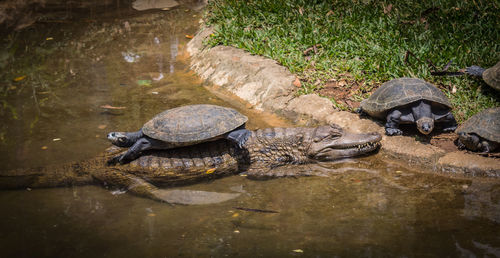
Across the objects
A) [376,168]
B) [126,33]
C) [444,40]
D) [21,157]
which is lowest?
[21,157]

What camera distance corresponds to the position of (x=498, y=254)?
347 centimetres

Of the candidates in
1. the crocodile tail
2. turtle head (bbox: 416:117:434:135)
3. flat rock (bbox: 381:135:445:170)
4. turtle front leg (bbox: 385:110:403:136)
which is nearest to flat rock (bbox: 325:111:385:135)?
turtle front leg (bbox: 385:110:403:136)

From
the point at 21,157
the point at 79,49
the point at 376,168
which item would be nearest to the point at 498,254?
the point at 376,168

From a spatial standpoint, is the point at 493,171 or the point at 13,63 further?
the point at 13,63

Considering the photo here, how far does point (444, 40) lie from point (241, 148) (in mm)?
4501

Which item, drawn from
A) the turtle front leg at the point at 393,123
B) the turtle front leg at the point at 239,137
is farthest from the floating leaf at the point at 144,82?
the turtle front leg at the point at 393,123

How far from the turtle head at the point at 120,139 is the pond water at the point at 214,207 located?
564 millimetres

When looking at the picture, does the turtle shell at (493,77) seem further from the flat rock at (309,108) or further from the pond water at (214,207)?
the flat rock at (309,108)

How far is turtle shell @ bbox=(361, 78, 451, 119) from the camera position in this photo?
5.34 meters

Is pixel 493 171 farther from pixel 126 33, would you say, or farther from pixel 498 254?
pixel 126 33

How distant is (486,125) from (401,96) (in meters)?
1.05

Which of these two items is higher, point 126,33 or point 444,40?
point 444,40

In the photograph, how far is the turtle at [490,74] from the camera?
5.85 meters

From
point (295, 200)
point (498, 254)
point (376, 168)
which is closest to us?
point (498, 254)
